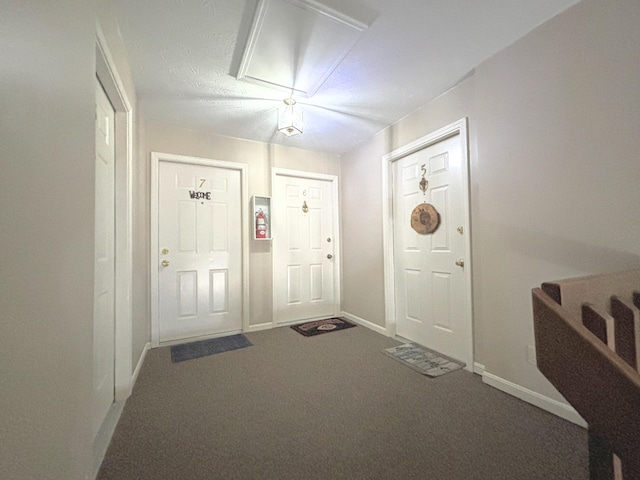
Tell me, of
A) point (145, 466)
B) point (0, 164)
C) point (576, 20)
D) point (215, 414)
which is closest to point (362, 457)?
point (215, 414)

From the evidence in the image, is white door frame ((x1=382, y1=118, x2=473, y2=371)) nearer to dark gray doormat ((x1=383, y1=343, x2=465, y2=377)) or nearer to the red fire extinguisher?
dark gray doormat ((x1=383, y1=343, x2=465, y2=377))

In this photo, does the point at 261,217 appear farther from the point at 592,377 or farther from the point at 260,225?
the point at 592,377

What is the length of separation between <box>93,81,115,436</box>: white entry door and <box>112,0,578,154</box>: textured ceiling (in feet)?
1.72

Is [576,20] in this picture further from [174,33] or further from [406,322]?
[406,322]

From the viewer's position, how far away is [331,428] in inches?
55.4

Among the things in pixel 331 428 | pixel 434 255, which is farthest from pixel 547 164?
pixel 331 428

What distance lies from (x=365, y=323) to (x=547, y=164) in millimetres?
2369

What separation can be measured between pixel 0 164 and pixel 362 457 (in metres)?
1.63

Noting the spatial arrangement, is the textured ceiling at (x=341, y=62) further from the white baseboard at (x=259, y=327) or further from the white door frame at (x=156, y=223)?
the white baseboard at (x=259, y=327)

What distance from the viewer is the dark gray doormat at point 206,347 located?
2.38m

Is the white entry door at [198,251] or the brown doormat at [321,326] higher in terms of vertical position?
the white entry door at [198,251]

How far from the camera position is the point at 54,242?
0.73 metres

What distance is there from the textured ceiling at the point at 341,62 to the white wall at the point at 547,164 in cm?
21

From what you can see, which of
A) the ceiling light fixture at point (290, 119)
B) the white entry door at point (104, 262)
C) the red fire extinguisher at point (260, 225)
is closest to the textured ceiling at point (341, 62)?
the ceiling light fixture at point (290, 119)
